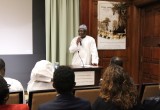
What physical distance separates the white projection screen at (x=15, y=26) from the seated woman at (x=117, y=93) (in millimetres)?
3858

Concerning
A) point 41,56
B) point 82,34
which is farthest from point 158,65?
point 41,56

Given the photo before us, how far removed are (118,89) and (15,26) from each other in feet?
13.2

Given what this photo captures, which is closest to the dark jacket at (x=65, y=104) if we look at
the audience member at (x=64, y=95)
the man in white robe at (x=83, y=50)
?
the audience member at (x=64, y=95)

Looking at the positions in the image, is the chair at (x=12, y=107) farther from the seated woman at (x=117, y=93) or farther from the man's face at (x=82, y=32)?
the man's face at (x=82, y=32)

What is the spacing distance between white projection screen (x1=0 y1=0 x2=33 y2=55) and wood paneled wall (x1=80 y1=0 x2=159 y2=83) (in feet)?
4.05

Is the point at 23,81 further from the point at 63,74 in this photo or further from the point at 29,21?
the point at 63,74

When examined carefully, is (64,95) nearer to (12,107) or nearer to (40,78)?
(12,107)

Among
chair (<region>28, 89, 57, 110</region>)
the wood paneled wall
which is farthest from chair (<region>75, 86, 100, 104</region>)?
the wood paneled wall

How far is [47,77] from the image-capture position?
2.75 metres

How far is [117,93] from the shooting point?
5.90 feet

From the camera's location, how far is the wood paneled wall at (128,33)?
542 cm

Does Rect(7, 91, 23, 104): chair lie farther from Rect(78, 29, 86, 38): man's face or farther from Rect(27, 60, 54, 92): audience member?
Rect(78, 29, 86, 38): man's face

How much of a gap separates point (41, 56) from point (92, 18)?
4.89 ft

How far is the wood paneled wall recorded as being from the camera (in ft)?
17.8
